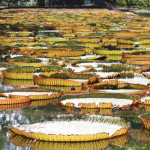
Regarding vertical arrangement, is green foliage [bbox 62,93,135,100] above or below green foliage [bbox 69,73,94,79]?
above

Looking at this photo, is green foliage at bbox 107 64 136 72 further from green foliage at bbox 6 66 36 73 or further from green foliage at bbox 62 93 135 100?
green foliage at bbox 62 93 135 100

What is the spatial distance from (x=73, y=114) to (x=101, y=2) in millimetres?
32686

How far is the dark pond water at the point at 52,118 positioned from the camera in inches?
119

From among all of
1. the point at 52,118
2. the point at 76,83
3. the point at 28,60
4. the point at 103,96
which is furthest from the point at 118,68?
the point at 52,118

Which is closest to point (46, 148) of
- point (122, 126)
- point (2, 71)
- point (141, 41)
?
point (122, 126)

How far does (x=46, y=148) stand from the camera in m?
2.97

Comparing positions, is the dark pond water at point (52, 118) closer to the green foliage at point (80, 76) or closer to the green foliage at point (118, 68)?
the green foliage at point (80, 76)

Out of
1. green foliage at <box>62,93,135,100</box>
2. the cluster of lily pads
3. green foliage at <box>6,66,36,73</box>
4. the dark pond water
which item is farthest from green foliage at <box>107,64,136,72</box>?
the dark pond water

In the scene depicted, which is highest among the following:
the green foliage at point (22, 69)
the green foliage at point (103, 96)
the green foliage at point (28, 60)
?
the green foliage at point (103, 96)

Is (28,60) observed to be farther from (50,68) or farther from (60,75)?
(60,75)

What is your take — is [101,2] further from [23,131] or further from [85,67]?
[23,131]

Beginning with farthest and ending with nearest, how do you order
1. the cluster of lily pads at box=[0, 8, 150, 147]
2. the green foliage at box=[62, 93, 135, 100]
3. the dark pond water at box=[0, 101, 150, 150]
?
the green foliage at box=[62, 93, 135, 100] → the cluster of lily pads at box=[0, 8, 150, 147] → the dark pond water at box=[0, 101, 150, 150]

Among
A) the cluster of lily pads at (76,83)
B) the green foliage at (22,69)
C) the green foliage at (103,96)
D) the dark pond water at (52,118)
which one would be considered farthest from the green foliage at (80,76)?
the dark pond water at (52,118)

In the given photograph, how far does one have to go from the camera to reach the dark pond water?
9.88 feet
